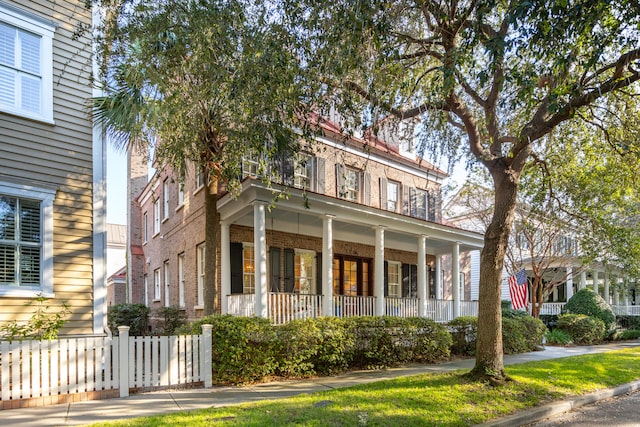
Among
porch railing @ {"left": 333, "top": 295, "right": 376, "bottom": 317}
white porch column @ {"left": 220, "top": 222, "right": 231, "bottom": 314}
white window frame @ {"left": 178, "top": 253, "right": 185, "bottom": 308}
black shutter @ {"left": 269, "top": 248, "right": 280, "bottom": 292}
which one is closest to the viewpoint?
white porch column @ {"left": 220, "top": 222, "right": 231, "bottom": 314}

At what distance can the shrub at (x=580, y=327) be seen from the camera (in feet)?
63.4

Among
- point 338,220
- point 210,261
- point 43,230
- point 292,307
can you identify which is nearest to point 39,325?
point 43,230

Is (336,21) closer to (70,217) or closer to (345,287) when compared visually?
(70,217)

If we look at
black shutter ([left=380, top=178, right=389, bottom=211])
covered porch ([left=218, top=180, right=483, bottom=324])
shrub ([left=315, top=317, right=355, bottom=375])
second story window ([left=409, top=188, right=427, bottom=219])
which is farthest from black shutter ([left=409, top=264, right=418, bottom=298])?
shrub ([left=315, top=317, right=355, bottom=375])

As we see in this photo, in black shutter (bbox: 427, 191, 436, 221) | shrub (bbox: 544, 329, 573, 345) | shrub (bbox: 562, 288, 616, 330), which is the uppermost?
black shutter (bbox: 427, 191, 436, 221)

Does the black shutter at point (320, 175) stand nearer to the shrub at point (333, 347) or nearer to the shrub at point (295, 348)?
the shrub at point (333, 347)

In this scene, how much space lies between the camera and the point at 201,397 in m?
8.31

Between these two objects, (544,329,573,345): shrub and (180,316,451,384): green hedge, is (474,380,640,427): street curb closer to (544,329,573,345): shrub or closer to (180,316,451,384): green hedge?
(180,316,451,384): green hedge

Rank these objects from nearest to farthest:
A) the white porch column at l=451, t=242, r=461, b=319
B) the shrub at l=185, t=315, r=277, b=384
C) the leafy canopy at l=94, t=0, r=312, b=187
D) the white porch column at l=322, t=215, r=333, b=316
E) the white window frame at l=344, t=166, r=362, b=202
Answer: the leafy canopy at l=94, t=0, r=312, b=187 → the shrub at l=185, t=315, r=277, b=384 → the white porch column at l=322, t=215, r=333, b=316 → the white porch column at l=451, t=242, r=461, b=319 → the white window frame at l=344, t=166, r=362, b=202

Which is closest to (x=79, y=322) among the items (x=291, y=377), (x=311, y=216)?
(x=291, y=377)

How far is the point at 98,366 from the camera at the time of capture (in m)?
8.13

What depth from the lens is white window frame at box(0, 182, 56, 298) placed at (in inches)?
352

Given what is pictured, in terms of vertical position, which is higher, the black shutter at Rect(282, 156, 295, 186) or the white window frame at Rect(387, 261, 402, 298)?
the black shutter at Rect(282, 156, 295, 186)

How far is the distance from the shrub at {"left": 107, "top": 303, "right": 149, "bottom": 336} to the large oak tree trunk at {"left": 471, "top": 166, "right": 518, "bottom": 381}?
12941mm
